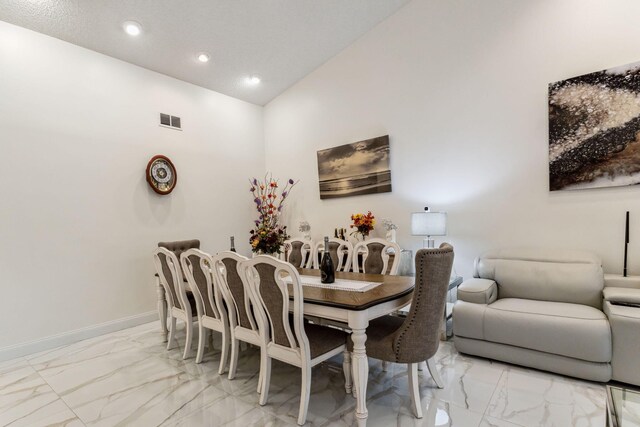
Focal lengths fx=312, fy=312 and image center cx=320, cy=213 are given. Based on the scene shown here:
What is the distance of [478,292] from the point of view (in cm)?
276

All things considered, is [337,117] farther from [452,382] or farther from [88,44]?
[452,382]

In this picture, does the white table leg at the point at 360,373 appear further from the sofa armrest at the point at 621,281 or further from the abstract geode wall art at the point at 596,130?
the abstract geode wall art at the point at 596,130

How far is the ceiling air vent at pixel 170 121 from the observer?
4426 millimetres

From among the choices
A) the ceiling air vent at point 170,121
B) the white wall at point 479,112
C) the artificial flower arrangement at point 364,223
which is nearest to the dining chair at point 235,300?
the artificial flower arrangement at point 364,223

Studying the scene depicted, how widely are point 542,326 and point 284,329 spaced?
6.42 feet

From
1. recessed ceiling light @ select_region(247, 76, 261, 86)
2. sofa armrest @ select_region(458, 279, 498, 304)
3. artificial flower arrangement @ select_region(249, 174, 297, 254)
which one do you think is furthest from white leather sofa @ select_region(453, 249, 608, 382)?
recessed ceiling light @ select_region(247, 76, 261, 86)

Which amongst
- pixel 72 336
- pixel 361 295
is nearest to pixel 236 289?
pixel 361 295

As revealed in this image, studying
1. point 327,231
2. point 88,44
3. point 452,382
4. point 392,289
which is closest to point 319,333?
point 392,289

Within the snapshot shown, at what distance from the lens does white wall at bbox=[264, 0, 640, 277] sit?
296 centimetres

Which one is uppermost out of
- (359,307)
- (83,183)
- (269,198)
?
(83,183)

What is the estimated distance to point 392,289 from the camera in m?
2.21

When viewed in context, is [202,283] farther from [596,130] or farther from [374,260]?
[596,130]

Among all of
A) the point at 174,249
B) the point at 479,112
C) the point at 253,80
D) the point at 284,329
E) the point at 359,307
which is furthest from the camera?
the point at 253,80

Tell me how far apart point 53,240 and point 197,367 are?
87.9 inches
